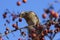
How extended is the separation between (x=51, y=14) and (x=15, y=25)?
52.0 inches

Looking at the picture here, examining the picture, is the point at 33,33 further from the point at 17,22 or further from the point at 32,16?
the point at 32,16

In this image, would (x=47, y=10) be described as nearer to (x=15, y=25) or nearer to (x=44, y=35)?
(x=44, y=35)

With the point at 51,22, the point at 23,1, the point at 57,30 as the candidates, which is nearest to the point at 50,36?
the point at 57,30

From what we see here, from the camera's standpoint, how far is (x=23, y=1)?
152 inches

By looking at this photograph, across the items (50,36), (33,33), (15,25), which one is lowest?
(50,36)

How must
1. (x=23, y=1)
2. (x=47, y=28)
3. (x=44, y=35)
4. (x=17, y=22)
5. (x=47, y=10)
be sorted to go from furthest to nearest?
(x=17, y=22) → (x=23, y=1) → (x=44, y=35) → (x=47, y=28) → (x=47, y=10)

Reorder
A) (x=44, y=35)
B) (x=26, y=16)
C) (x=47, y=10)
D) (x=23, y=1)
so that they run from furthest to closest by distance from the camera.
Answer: (x=26, y=16)
(x=23, y=1)
(x=44, y=35)
(x=47, y=10)

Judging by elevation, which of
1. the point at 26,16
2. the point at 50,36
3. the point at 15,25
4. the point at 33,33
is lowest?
the point at 50,36

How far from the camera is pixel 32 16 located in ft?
16.6

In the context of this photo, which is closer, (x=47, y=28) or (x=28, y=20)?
(x=47, y=28)

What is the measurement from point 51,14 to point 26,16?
6.01ft

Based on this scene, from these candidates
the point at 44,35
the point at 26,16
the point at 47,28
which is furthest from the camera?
the point at 26,16

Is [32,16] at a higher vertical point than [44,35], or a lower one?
higher

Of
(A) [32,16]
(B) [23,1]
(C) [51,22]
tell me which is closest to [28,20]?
(A) [32,16]
